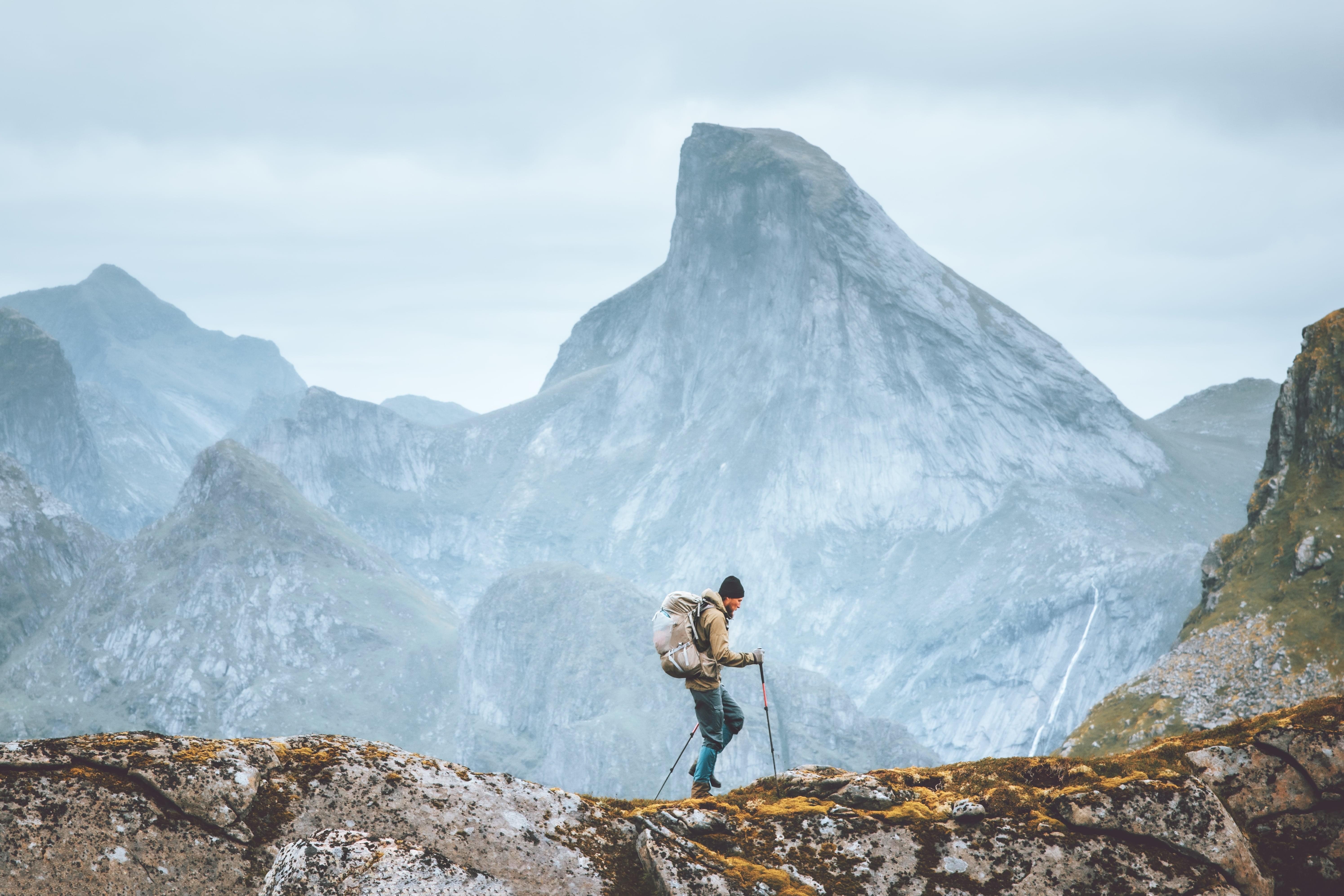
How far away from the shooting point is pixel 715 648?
A: 20828mm

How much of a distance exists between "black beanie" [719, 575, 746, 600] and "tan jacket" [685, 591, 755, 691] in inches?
17.1

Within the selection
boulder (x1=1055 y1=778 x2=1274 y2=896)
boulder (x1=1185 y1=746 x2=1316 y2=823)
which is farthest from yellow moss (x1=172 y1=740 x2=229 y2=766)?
boulder (x1=1185 y1=746 x2=1316 y2=823)

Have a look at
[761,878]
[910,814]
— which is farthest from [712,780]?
[761,878]

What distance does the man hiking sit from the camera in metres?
20.8

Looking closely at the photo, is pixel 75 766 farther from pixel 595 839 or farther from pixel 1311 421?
pixel 1311 421

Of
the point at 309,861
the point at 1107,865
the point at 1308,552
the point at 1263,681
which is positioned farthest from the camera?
the point at 1308,552

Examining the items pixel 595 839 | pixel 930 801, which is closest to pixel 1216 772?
pixel 930 801

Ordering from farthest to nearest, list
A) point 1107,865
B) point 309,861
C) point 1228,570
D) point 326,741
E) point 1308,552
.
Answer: point 1228,570 → point 1308,552 → point 326,741 → point 1107,865 → point 309,861

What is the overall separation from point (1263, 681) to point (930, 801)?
116706 millimetres

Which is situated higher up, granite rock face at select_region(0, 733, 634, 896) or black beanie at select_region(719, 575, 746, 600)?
black beanie at select_region(719, 575, 746, 600)

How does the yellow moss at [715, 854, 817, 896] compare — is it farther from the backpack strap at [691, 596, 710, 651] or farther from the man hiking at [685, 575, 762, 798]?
the backpack strap at [691, 596, 710, 651]

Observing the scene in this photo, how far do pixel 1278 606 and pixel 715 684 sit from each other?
12990 centimetres

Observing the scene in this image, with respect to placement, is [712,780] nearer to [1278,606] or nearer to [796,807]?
[796,807]

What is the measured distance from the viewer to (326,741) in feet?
59.0
